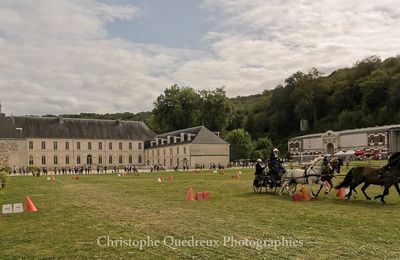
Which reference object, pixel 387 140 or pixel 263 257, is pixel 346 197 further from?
pixel 387 140

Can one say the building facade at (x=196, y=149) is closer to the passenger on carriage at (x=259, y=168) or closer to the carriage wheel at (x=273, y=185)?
the passenger on carriage at (x=259, y=168)

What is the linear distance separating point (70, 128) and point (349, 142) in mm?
51443

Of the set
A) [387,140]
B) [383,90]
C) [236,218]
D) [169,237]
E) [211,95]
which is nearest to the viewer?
[169,237]

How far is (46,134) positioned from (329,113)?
68.4 metres

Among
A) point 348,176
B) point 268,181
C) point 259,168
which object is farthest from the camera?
point 259,168

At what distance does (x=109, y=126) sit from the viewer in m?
81.6

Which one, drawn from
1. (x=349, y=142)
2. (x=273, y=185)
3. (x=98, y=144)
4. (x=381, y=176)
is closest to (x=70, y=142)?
(x=98, y=144)

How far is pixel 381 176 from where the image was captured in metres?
13.8

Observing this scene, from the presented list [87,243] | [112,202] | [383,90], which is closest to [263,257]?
[87,243]

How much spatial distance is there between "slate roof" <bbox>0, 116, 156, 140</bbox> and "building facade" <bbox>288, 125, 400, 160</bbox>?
3135 cm

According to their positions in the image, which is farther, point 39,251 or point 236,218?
point 236,218

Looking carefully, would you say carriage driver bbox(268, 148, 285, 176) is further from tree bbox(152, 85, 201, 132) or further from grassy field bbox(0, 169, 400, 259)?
tree bbox(152, 85, 201, 132)

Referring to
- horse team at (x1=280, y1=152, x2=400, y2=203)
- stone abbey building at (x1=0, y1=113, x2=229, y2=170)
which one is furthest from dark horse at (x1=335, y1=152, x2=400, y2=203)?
stone abbey building at (x1=0, y1=113, x2=229, y2=170)

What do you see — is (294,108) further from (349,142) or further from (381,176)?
(381,176)
